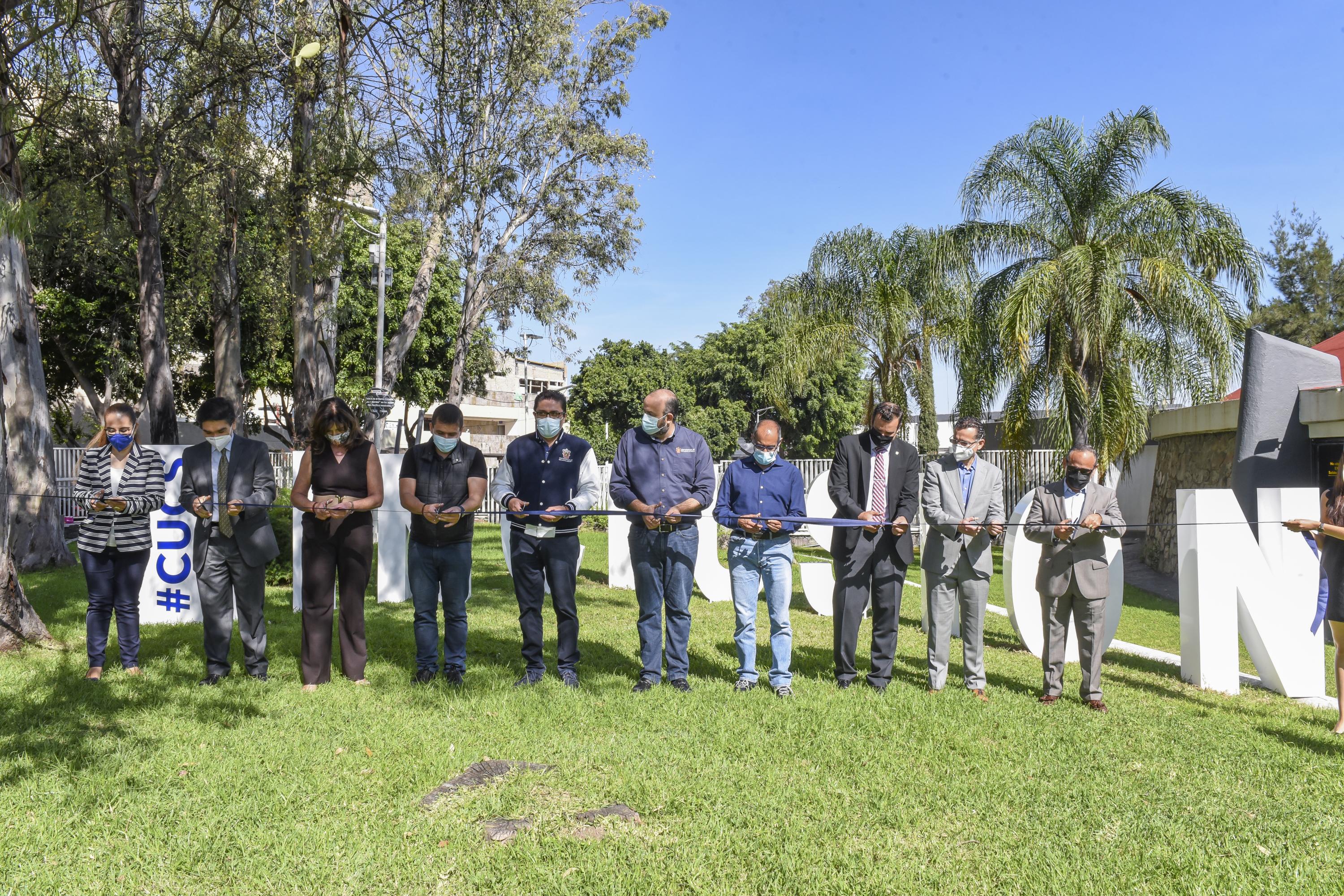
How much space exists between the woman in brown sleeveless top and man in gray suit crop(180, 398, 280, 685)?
327 mm

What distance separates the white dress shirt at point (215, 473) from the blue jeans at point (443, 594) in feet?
4.30

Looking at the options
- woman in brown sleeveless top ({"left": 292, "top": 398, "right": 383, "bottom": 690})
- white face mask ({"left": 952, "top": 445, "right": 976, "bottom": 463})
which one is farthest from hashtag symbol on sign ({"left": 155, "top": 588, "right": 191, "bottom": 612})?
white face mask ({"left": 952, "top": 445, "right": 976, "bottom": 463})

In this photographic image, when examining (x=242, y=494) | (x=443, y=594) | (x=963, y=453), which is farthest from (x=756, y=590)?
(x=242, y=494)

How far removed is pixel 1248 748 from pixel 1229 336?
1150cm

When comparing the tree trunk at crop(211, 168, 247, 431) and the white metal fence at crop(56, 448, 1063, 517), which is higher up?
the tree trunk at crop(211, 168, 247, 431)

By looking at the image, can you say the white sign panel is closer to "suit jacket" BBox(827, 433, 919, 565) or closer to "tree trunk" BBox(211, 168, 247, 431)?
"suit jacket" BBox(827, 433, 919, 565)

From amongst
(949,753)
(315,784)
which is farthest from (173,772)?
(949,753)

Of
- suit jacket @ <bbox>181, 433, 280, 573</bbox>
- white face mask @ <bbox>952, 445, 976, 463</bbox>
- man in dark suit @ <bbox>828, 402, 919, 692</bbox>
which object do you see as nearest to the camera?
suit jacket @ <bbox>181, 433, 280, 573</bbox>

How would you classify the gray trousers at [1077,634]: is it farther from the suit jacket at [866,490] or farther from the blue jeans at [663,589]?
the blue jeans at [663,589]

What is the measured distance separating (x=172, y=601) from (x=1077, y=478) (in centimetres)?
793

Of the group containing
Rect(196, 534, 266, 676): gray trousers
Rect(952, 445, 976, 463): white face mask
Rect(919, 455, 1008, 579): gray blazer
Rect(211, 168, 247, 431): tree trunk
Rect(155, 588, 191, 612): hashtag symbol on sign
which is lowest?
Rect(155, 588, 191, 612): hashtag symbol on sign

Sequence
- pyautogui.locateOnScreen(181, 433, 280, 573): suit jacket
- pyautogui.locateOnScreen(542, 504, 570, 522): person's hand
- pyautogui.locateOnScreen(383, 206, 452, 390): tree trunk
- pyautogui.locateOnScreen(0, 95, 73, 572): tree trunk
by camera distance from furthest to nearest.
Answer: pyautogui.locateOnScreen(383, 206, 452, 390): tree trunk → pyautogui.locateOnScreen(0, 95, 73, 572): tree trunk → pyautogui.locateOnScreen(181, 433, 280, 573): suit jacket → pyautogui.locateOnScreen(542, 504, 570, 522): person's hand

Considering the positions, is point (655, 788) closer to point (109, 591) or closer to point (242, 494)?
point (242, 494)

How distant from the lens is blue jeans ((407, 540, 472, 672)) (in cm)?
643
